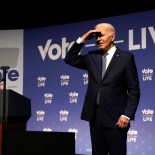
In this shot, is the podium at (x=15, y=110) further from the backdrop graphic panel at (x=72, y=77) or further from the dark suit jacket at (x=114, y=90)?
the backdrop graphic panel at (x=72, y=77)

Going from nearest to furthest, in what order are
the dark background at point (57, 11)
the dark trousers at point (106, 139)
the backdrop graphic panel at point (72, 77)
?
the dark trousers at point (106, 139)
the backdrop graphic panel at point (72, 77)
the dark background at point (57, 11)

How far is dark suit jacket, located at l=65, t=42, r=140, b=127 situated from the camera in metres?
2.13

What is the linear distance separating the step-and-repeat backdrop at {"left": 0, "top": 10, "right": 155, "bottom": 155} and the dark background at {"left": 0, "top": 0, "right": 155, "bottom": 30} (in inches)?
4.9

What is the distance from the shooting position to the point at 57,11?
5324 millimetres

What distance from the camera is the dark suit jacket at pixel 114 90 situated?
213 centimetres

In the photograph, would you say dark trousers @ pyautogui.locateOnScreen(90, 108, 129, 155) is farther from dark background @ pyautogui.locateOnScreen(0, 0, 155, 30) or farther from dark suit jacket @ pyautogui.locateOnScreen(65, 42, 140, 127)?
dark background @ pyautogui.locateOnScreen(0, 0, 155, 30)

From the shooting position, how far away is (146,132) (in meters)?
4.41

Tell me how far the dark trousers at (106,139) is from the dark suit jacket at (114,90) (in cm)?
4

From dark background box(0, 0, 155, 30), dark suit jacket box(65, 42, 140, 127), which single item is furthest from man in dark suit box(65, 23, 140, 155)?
dark background box(0, 0, 155, 30)

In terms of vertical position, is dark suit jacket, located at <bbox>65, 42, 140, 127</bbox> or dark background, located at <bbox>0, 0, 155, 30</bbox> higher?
dark background, located at <bbox>0, 0, 155, 30</bbox>

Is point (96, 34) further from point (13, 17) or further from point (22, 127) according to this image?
point (13, 17)

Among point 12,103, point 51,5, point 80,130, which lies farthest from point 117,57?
point 51,5

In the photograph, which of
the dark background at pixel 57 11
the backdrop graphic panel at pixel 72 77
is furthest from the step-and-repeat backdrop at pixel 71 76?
the dark background at pixel 57 11

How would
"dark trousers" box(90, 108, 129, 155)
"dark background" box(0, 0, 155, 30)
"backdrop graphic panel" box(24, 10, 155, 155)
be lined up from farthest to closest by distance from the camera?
"dark background" box(0, 0, 155, 30), "backdrop graphic panel" box(24, 10, 155, 155), "dark trousers" box(90, 108, 129, 155)
